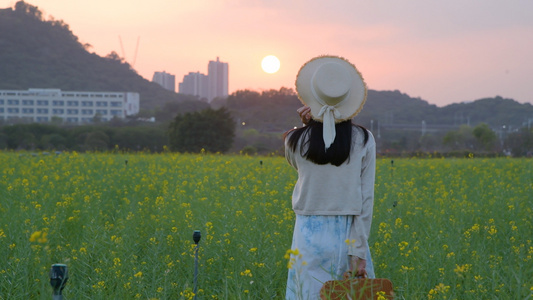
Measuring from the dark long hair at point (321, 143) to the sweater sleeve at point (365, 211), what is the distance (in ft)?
0.29

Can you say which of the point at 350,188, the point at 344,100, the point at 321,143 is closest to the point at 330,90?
the point at 344,100

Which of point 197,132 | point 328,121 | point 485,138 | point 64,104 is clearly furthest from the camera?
point 64,104

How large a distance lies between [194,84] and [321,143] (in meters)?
156

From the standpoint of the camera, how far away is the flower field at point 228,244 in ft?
12.7

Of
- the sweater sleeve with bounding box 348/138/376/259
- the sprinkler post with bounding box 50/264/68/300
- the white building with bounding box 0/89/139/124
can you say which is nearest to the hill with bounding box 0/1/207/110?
the white building with bounding box 0/89/139/124

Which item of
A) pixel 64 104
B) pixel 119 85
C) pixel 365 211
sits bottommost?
pixel 365 211

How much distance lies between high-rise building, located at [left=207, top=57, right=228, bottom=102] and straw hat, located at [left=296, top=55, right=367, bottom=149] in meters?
149

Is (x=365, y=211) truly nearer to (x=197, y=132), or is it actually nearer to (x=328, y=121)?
(x=328, y=121)

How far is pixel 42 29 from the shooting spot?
359 ft

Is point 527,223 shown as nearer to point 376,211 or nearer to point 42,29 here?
point 376,211

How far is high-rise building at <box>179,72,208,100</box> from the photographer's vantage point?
153625mm

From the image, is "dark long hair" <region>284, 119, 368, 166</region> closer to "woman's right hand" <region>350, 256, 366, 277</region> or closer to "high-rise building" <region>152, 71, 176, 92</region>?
"woman's right hand" <region>350, 256, 366, 277</region>

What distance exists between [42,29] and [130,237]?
11424 cm

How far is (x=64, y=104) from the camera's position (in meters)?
96.8
